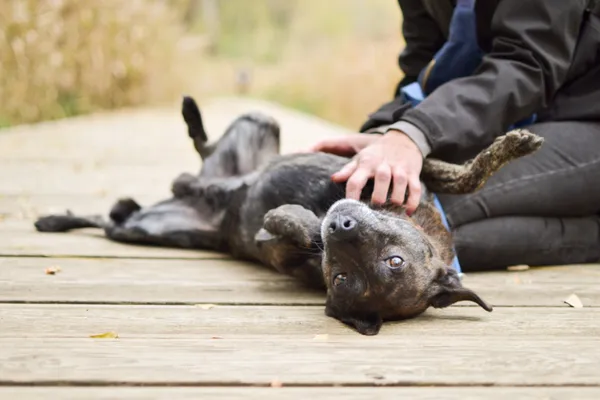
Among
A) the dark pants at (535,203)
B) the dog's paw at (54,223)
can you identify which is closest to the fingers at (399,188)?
the dark pants at (535,203)

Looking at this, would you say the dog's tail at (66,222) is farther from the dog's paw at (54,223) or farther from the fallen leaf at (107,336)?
the fallen leaf at (107,336)

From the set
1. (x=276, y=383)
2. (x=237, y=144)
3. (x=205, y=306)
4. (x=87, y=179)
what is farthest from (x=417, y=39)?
(x=87, y=179)

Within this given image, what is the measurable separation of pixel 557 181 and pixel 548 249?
0.26 m

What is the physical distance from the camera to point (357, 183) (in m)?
2.43

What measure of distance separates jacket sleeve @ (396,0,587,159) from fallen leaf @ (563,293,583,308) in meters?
0.58

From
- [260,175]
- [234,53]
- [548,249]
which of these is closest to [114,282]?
[260,175]

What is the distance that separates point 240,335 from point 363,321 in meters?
0.34

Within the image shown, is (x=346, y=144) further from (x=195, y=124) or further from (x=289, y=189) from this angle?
(x=195, y=124)

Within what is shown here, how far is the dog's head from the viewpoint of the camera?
7.08 feet

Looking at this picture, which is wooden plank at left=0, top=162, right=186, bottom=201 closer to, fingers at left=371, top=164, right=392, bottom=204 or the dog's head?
fingers at left=371, top=164, right=392, bottom=204

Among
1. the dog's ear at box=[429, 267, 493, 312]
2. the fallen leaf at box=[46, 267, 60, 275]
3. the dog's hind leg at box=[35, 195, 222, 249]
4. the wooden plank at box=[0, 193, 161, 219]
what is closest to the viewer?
the dog's ear at box=[429, 267, 493, 312]

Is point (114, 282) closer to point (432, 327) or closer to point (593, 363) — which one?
point (432, 327)

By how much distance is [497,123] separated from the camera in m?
2.73

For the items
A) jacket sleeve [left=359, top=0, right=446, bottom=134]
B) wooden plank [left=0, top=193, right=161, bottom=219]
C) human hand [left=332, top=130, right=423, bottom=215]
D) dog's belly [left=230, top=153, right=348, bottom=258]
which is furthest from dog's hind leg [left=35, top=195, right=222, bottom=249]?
human hand [left=332, top=130, right=423, bottom=215]
